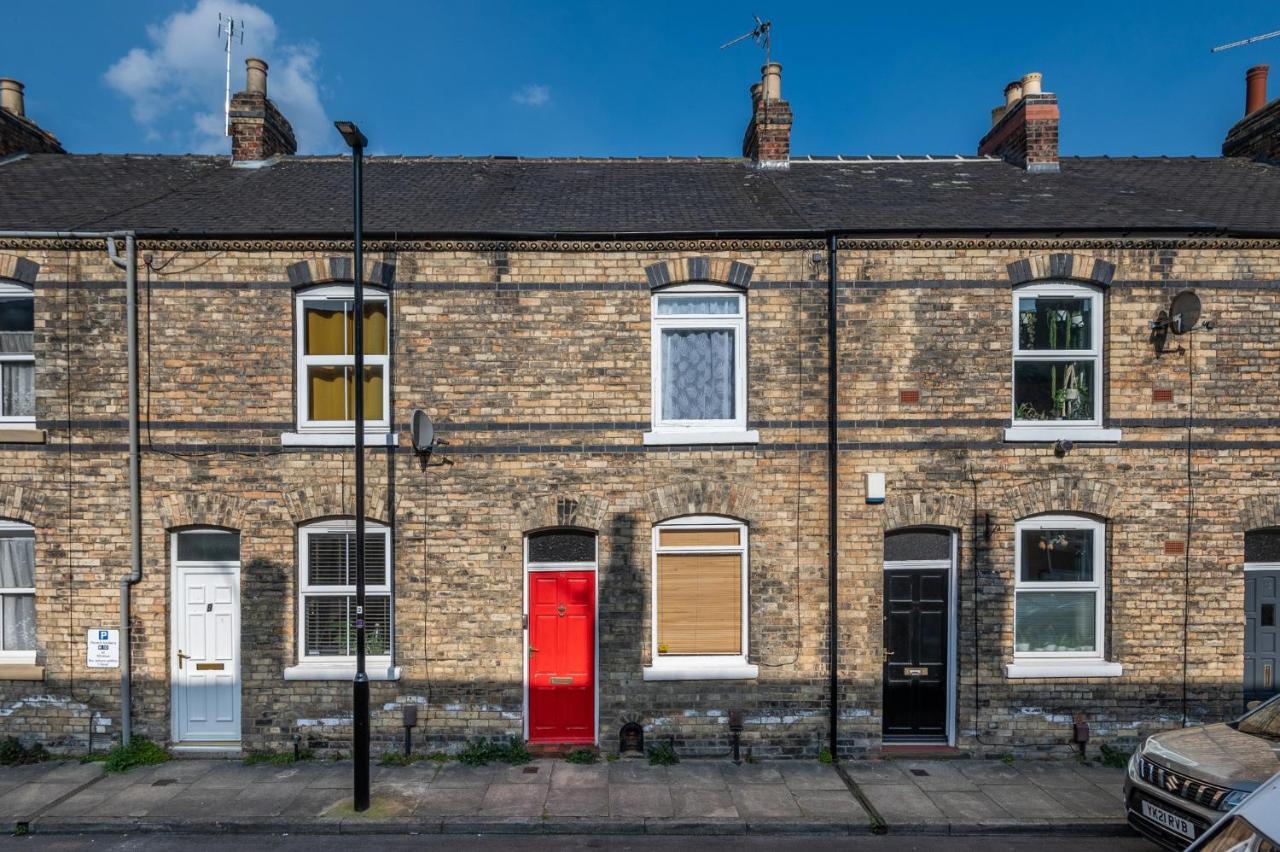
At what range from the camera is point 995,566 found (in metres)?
8.90

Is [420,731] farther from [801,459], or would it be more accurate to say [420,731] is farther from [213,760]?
[801,459]

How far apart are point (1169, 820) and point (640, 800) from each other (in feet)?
15.9

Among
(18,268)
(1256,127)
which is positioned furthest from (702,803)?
(1256,127)

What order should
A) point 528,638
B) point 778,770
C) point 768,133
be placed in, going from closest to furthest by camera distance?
1. point 778,770
2. point 528,638
3. point 768,133

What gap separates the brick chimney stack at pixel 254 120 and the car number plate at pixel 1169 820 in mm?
14497

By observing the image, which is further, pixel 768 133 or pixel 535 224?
pixel 768 133

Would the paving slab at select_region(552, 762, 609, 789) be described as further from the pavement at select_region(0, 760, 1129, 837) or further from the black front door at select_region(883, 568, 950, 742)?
the black front door at select_region(883, 568, 950, 742)

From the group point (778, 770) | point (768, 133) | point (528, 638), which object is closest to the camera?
point (778, 770)

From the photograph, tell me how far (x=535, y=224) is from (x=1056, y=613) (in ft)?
27.4

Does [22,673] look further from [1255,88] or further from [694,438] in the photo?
[1255,88]

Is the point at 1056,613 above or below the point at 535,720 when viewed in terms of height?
above

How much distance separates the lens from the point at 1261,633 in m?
9.18

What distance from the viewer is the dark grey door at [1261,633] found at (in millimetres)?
9141

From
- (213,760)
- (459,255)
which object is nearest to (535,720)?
(213,760)
